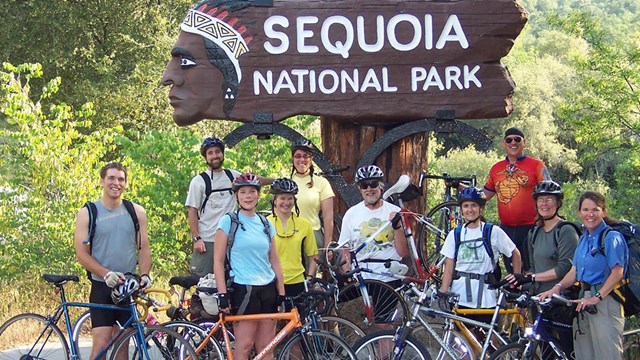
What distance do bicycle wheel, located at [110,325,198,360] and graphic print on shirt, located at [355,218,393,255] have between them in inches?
66.7

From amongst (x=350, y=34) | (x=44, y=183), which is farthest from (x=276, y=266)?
(x=44, y=183)

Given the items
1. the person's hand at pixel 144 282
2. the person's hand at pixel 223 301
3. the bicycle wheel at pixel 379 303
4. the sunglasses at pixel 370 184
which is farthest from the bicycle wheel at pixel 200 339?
the sunglasses at pixel 370 184

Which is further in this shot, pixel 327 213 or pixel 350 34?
pixel 350 34

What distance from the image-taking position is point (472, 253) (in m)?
6.86

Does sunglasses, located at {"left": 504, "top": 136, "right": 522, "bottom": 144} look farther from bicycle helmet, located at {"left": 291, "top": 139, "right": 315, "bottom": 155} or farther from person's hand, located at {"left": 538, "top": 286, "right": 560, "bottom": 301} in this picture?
bicycle helmet, located at {"left": 291, "top": 139, "right": 315, "bottom": 155}

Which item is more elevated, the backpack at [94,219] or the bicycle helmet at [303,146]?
the bicycle helmet at [303,146]

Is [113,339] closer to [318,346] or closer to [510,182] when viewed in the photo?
[318,346]

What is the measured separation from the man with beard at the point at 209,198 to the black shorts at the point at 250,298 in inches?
53.7

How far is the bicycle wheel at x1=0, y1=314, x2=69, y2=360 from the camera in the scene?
6.91 metres

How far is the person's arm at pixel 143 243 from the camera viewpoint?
22.0 ft

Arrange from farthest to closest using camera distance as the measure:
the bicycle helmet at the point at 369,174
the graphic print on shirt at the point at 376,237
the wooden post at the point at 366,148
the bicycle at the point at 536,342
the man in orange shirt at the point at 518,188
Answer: the wooden post at the point at 366,148 < the man in orange shirt at the point at 518,188 < the graphic print on shirt at the point at 376,237 < the bicycle helmet at the point at 369,174 < the bicycle at the point at 536,342

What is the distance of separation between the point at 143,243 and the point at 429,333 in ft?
7.66

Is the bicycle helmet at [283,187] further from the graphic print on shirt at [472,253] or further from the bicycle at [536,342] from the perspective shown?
the bicycle at [536,342]

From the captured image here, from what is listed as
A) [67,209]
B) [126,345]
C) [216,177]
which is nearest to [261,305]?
[126,345]
